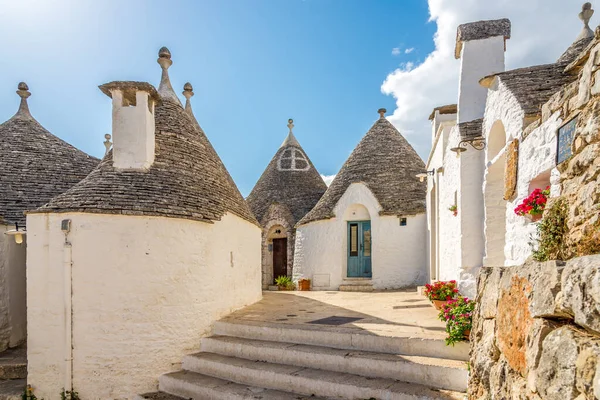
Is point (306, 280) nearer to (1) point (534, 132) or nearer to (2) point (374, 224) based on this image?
(2) point (374, 224)

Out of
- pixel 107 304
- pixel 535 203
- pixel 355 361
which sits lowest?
pixel 355 361

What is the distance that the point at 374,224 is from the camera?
48.4 ft

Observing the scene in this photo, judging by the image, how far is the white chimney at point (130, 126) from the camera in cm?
734

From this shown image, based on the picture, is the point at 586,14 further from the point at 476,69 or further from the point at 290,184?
the point at 290,184

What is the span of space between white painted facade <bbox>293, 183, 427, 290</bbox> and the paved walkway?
3742 mm

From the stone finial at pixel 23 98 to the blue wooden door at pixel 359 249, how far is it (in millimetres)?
11446

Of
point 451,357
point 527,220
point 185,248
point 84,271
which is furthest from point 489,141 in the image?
point 84,271

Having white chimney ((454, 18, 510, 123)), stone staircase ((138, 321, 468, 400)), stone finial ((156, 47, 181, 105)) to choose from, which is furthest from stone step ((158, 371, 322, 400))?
stone finial ((156, 47, 181, 105))

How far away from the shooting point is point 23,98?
11.8 meters

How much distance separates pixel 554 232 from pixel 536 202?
138cm

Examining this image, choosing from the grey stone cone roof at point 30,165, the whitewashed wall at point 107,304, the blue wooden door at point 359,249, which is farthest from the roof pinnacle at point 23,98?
the blue wooden door at point 359,249

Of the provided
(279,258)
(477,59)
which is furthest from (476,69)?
(279,258)

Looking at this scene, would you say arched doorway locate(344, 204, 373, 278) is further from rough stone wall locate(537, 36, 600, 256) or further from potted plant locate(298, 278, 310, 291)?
rough stone wall locate(537, 36, 600, 256)

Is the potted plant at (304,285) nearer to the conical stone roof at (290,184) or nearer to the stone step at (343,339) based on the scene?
the conical stone roof at (290,184)
